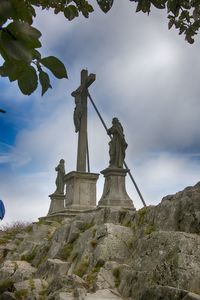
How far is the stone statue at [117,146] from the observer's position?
1856 centimetres

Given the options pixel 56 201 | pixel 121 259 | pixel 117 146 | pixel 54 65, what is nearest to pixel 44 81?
pixel 54 65

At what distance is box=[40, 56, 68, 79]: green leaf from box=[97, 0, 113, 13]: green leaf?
2506 millimetres

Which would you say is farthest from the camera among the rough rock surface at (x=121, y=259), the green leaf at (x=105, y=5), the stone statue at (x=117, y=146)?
the stone statue at (x=117, y=146)

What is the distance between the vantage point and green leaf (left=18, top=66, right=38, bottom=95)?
1.27 m

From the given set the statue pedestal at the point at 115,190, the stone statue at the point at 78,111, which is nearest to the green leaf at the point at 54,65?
the statue pedestal at the point at 115,190

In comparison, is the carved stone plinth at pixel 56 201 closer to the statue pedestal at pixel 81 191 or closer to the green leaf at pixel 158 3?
the statue pedestal at pixel 81 191

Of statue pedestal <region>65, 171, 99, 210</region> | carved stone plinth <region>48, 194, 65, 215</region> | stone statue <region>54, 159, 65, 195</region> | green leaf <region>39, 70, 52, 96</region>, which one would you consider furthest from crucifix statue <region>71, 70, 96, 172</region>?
green leaf <region>39, 70, 52, 96</region>

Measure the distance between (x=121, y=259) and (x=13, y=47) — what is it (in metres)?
9.30

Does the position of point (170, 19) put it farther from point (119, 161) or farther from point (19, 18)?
point (119, 161)

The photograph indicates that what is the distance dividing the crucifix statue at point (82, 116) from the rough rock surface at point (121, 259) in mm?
5959

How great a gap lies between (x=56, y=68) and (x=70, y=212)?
57.6 feet

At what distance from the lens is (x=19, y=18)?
1.10 meters

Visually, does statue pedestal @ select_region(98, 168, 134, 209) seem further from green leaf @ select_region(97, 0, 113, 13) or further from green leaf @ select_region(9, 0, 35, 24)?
green leaf @ select_region(9, 0, 35, 24)

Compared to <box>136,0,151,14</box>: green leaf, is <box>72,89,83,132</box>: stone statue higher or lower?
higher
